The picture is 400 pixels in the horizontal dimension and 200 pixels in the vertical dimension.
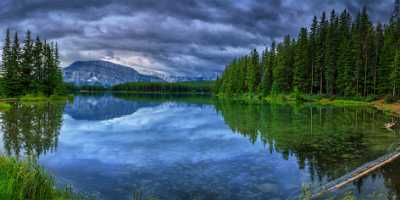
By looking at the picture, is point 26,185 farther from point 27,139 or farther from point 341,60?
point 341,60

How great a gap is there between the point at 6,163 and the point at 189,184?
5520 millimetres

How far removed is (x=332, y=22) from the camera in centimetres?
7044

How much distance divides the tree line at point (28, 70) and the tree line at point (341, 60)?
171 feet

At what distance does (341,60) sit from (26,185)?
62647 mm

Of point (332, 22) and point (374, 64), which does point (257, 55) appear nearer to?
point (332, 22)

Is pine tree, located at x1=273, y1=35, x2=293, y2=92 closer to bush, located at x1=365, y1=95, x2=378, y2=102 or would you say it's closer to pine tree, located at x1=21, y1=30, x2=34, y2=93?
bush, located at x1=365, y1=95, x2=378, y2=102

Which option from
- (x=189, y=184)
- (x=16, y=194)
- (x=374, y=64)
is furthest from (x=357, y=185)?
(x=374, y=64)

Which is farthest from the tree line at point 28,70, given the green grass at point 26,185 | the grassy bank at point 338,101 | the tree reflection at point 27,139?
the green grass at point 26,185

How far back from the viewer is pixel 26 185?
7422 millimetres

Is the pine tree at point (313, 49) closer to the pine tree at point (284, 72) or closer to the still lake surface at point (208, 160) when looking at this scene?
the pine tree at point (284, 72)

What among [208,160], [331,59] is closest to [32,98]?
[208,160]

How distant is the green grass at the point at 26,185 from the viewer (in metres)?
6.90

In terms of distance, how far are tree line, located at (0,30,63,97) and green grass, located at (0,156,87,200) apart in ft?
199

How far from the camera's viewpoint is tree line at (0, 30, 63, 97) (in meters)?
60.8
